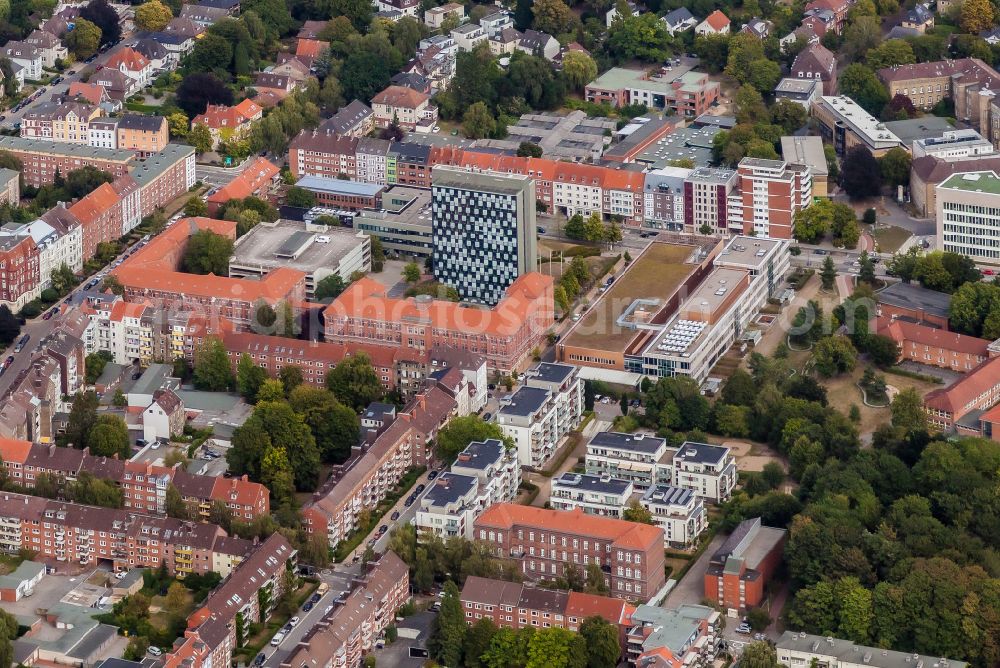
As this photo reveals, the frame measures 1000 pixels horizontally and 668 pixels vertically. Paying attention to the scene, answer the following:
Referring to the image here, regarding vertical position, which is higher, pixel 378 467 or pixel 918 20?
pixel 918 20

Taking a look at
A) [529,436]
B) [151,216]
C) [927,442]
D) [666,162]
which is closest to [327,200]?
[151,216]

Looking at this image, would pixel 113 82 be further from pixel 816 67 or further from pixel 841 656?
pixel 841 656

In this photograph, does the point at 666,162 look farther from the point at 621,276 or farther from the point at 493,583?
the point at 493,583

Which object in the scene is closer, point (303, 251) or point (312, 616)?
point (312, 616)

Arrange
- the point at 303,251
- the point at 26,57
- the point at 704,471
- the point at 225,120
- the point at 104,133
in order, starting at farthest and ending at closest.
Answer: the point at 26,57 < the point at 225,120 < the point at 104,133 < the point at 303,251 < the point at 704,471

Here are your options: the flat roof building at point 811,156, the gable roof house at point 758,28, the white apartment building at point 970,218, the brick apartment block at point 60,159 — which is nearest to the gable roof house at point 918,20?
the gable roof house at point 758,28

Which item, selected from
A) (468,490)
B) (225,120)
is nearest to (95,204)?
(225,120)

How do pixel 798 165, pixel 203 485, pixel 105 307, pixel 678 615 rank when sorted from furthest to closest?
pixel 798 165 < pixel 105 307 < pixel 203 485 < pixel 678 615
